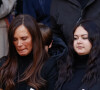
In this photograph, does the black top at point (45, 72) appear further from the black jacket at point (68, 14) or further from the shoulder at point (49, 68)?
the black jacket at point (68, 14)

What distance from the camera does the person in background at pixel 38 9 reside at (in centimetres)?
510

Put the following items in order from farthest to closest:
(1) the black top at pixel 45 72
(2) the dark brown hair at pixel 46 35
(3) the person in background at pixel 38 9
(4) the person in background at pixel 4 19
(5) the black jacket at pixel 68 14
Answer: (3) the person in background at pixel 38 9 → (4) the person in background at pixel 4 19 → (5) the black jacket at pixel 68 14 → (2) the dark brown hair at pixel 46 35 → (1) the black top at pixel 45 72

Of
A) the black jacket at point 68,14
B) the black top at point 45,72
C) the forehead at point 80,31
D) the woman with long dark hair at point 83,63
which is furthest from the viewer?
the black jacket at point 68,14

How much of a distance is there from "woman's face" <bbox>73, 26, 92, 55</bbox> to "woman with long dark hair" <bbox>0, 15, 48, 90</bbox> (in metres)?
0.43

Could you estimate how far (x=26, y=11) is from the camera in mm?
5090

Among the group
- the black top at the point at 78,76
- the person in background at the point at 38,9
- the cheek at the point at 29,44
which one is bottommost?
the black top at the point at 78,76

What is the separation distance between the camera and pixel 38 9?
511 centimetres

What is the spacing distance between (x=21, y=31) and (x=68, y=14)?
105cm

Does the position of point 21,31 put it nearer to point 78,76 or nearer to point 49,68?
point 49,68

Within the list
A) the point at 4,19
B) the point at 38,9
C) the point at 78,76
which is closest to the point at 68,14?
the point at 38,9

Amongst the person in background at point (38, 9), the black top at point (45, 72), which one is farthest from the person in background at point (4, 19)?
the black top at point (45, 72)

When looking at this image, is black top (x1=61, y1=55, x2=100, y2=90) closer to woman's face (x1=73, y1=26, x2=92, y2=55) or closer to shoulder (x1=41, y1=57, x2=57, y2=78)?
woman's face (x1=73, y1=26, x2=92, y2=55)

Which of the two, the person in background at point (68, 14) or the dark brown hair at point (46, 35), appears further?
the person in background at point (68, 14)

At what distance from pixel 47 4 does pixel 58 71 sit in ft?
4.94
